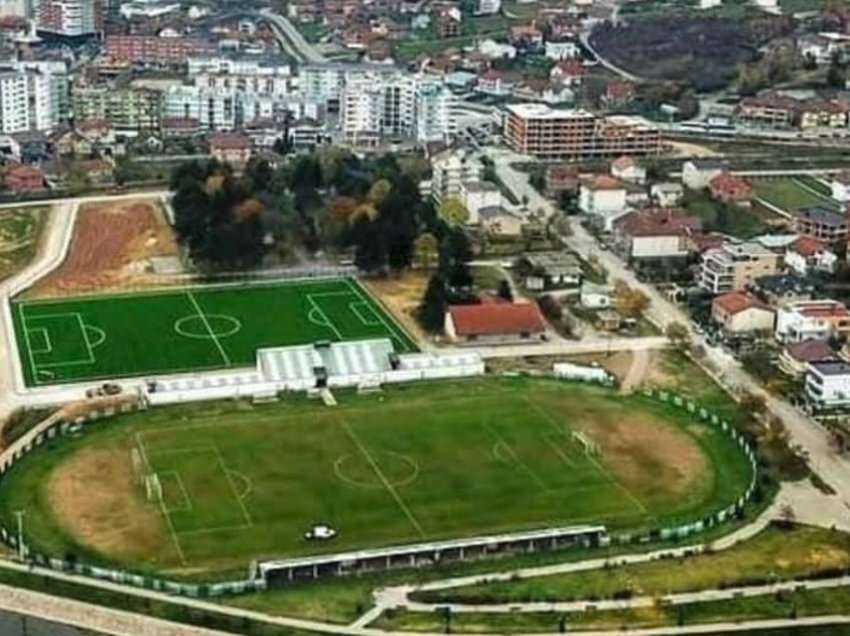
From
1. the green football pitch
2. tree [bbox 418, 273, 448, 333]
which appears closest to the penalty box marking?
the green football pitch

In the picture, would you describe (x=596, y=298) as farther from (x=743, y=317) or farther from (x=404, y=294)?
(x=404, y=294)

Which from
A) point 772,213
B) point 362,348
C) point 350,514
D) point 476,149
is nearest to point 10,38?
point 476,149

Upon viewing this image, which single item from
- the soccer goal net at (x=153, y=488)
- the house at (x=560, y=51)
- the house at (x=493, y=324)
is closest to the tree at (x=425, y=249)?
the house at (x=493, y=324)

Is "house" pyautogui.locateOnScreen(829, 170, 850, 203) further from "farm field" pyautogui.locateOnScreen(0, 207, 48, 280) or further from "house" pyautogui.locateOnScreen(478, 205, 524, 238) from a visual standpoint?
"farm field" pyautogui.locateOnScreen(0, 207, 48, 280)

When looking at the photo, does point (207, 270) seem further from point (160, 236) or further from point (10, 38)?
point (10, 38)

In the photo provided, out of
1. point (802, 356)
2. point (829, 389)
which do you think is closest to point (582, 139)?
point (802, 356)

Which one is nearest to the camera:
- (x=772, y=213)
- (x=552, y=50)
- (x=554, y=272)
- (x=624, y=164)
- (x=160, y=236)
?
(x=554, y=272)
